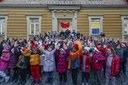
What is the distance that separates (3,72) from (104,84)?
5125mm

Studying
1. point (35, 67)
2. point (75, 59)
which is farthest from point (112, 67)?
point (35, 67)

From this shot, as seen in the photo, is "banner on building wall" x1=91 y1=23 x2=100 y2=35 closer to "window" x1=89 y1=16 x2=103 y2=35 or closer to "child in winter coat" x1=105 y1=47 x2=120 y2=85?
"window" x1=89 y1=16 x2=103 y2=35

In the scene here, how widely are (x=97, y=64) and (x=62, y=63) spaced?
165 centimetres

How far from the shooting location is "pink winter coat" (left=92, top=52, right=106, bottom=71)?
1590cm

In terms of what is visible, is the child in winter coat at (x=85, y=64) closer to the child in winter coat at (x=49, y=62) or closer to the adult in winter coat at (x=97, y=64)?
the adult in winter coat at (x=97, y=64)

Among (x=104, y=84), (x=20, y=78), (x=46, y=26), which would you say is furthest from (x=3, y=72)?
(x=46, y=26)

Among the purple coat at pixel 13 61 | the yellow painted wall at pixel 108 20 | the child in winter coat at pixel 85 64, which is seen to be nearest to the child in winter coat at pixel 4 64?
the purple coat at pixel 13 61

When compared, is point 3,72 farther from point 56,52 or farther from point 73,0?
point 73,0

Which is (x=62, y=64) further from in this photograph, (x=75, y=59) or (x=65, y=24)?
(x=65, y=24)

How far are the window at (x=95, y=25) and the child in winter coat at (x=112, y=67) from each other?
18588 mm

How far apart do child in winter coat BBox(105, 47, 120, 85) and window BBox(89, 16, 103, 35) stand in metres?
18.6

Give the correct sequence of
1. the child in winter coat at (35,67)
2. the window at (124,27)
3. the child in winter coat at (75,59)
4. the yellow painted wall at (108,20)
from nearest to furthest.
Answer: the child in winter coat at (75,59)
the child in winter coat at (35,67)
the yellow painted wall at (108,20)
the window at (124,27)

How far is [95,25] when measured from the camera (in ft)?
114

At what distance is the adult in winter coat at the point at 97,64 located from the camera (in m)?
15.9
